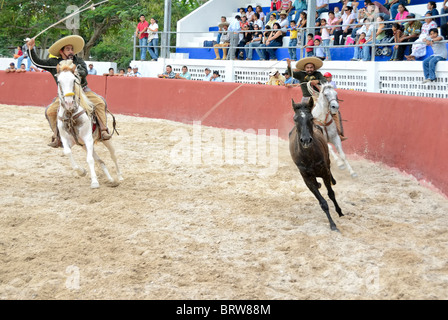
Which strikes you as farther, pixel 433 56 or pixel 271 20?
pixel 271 20

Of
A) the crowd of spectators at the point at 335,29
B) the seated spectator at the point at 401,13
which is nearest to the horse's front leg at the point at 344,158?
the crowd of spectators at the point at 335,29

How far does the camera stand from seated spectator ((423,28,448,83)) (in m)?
11.9

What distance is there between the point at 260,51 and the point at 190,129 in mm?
4197

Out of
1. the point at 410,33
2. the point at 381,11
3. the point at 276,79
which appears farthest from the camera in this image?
the point at 276,79

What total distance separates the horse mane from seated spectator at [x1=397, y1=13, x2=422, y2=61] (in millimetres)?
7409

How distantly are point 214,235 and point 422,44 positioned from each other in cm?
826

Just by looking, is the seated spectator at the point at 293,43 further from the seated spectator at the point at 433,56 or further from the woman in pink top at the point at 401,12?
the seated spectator at the point at 433,56

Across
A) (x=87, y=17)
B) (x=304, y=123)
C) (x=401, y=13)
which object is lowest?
(x=304, y=123)

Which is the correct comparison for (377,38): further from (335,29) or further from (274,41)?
(274,41)

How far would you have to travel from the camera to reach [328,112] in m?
9.78

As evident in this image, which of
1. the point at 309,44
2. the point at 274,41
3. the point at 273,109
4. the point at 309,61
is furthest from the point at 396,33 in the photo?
the point at 274,41

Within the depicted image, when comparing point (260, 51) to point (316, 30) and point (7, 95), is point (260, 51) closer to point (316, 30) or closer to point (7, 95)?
point (316, 30)

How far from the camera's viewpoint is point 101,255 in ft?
20.1
